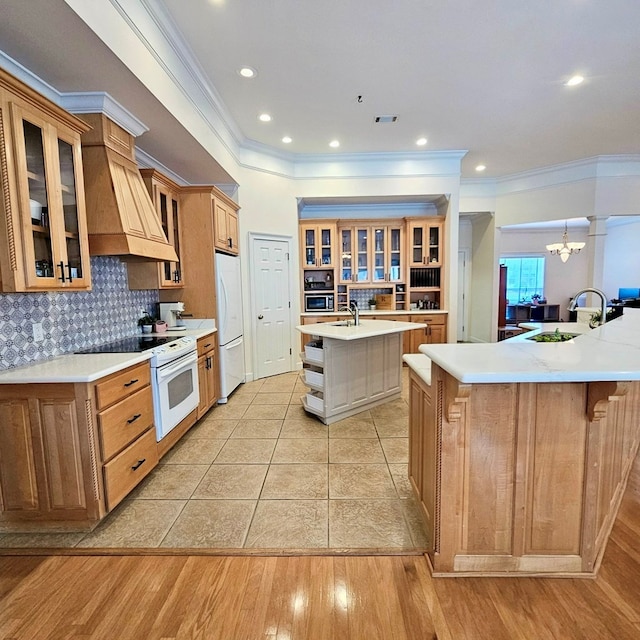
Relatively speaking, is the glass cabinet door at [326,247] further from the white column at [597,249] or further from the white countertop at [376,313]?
the white column at [597,249]

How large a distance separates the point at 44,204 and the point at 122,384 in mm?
1135

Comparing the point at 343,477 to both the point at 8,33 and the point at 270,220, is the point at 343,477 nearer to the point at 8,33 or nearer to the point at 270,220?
the point at 8,33

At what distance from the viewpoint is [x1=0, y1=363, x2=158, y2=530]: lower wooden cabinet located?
5.87 feet

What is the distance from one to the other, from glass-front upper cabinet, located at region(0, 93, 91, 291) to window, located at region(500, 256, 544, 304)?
984 cm

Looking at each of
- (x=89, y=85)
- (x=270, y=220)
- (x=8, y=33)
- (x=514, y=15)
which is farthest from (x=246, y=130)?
(x=514, y=15)

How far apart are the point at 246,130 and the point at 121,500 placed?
4078 mm

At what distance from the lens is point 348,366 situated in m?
3.34

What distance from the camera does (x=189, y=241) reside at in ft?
11.9

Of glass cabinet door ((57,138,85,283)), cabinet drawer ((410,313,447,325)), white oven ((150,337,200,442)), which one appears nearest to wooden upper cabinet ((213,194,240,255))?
white oven ((150,337,200,442))

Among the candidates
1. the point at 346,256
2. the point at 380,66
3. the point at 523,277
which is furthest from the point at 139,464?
the point at 523,277

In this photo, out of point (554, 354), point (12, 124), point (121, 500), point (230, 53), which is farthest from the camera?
point (230, 53)

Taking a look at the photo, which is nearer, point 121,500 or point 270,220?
point 121,500

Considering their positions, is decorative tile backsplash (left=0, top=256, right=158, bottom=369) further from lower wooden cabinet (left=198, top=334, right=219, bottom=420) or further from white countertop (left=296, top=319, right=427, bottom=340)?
white countertop (left=296, top=319, right=427, bottom=340)

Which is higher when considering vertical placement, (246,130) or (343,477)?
(246,130)
